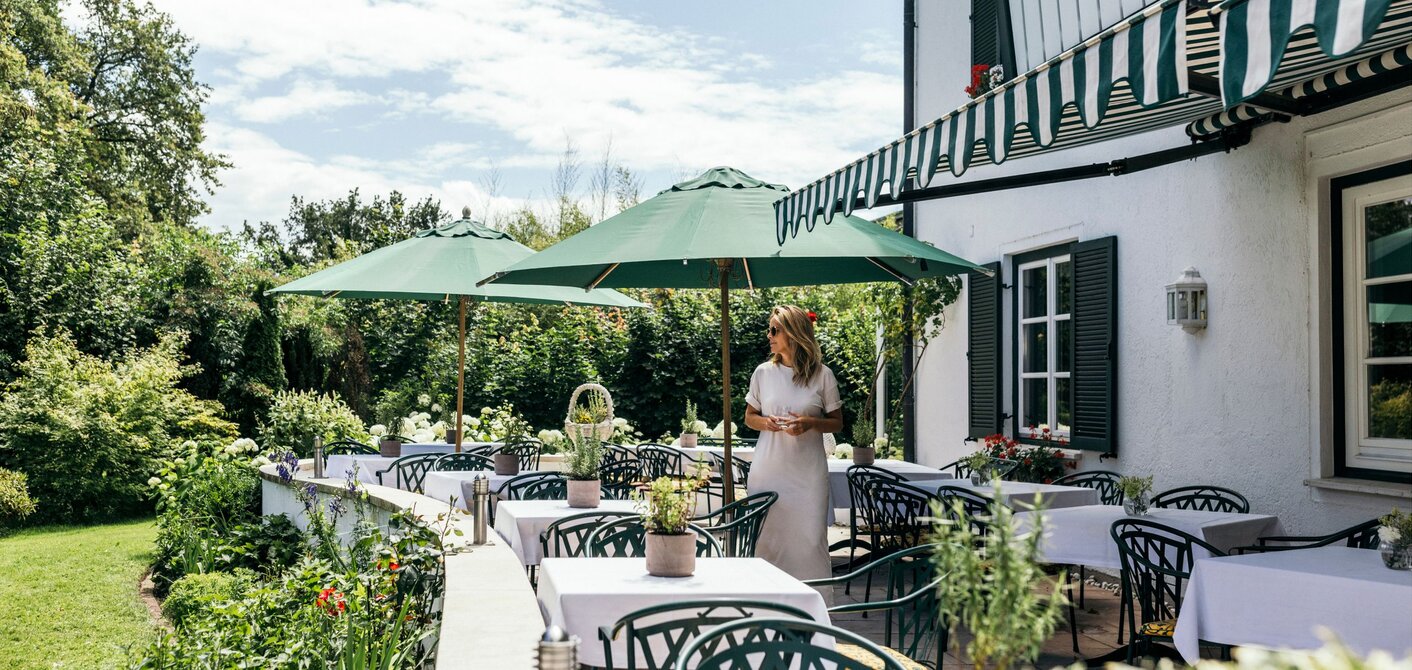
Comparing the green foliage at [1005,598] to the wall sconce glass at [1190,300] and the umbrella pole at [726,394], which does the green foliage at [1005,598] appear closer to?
the umbrella pole at [726,394]

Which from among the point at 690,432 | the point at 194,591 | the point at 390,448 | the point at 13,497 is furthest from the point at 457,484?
the point at 13,497

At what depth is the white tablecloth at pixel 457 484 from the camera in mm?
6684

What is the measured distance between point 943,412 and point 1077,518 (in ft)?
17.3

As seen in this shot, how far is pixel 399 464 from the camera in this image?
8250mm

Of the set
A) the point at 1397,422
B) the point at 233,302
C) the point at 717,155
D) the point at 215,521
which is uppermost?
the point at 717,155

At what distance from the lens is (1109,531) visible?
5.04 metres

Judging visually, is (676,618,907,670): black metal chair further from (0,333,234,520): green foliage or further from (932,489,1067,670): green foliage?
(0,333,234,520): green foliage

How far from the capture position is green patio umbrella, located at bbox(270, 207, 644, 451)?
7941 mm

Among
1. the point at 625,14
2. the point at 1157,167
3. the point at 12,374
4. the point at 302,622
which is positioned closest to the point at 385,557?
the point at 302,622

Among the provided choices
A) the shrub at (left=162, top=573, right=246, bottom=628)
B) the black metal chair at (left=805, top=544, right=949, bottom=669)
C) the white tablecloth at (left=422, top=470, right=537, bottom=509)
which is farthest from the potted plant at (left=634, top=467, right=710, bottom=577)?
the shrub at (left=162, top=573, right=246, bottom=628)

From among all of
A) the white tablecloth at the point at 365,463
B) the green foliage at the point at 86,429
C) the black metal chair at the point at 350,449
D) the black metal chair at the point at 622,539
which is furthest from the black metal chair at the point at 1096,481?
the green foliage at the point at 86,429

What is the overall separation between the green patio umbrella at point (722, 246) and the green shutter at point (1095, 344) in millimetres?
1759

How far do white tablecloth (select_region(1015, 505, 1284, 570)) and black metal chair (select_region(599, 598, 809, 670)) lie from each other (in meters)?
Result: 2.30

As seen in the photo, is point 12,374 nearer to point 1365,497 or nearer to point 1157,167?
point 1157,167
